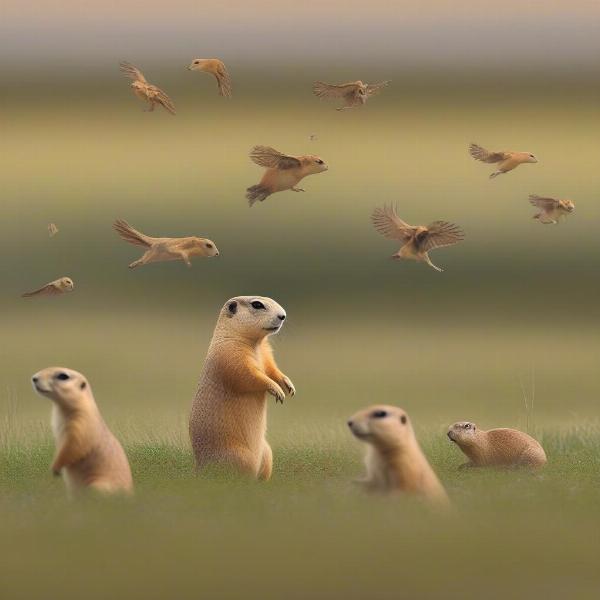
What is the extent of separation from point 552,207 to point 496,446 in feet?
4.93

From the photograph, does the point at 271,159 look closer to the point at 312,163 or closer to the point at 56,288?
the point at 312,163

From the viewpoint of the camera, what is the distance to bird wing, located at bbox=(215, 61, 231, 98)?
9.09 m

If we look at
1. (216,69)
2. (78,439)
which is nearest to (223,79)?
(216,69)

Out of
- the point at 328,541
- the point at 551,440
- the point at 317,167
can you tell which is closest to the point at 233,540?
the point at 328,541

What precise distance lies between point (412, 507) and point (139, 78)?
380cm

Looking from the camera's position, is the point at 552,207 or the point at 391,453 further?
the point at 552,207

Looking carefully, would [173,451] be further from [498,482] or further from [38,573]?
[38,573]

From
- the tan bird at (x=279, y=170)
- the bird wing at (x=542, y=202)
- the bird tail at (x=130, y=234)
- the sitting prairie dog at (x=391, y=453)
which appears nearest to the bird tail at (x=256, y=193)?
the tan bird at (x=279, y=170)

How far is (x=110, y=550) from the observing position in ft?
19.1

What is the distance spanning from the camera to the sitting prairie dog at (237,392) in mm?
8109

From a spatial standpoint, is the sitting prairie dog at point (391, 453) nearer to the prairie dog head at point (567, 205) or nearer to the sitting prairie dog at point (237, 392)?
the sitting prairie dog at point (237, 392)

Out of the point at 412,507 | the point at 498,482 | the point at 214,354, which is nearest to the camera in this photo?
the point at 412,507

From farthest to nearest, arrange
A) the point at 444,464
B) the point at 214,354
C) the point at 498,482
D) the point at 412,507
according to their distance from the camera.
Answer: the point at 444,464
the point at 214,354
the point at 498,482
the point at 412,507

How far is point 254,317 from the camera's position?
27.2 feet
